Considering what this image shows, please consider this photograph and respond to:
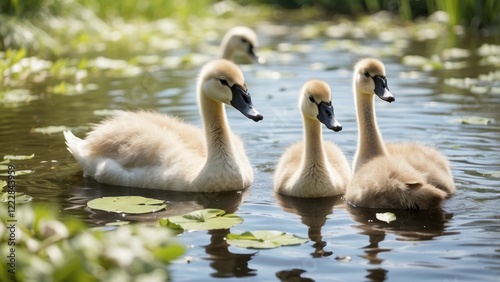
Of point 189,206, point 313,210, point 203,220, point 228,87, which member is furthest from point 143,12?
point 203,220

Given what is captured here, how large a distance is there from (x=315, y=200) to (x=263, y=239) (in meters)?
1.50

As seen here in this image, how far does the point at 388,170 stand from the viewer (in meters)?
7.17

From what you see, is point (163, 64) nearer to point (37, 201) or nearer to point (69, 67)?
point (69, 67)

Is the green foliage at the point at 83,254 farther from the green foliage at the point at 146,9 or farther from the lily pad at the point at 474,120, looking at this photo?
the green foliage at the point at 146,9

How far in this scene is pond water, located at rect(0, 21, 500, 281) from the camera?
576 cm

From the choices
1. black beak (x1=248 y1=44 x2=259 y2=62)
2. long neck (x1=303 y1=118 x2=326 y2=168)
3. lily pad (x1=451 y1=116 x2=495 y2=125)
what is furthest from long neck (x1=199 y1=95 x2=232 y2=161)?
black beak (x1=248 y1=44 x2=259 y2=62)

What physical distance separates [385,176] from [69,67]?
28.7 ft

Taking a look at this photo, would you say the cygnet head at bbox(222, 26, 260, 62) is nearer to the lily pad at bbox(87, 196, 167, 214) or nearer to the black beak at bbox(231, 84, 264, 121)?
the black beak at bbox(231, 84, 264, 121)

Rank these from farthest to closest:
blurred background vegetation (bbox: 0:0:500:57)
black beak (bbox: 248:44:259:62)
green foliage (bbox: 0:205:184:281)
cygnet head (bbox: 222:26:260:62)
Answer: blurred background vegetation (bbox: 0:0:500:57), black beak (bbox: 248:44:259:62), cygnet head (bbox: 222:26:260:62), green foliage (bbox: 0:205:184:281)

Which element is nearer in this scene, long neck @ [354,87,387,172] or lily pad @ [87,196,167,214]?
lily pad @ [87,196,167,214]

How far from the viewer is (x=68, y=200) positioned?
754cm

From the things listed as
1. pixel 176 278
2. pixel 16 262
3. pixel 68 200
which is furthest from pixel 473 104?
pixel 16 262

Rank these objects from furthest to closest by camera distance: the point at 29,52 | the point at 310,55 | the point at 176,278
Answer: the point at 310,55
the point at 29,52
the point at 176,278

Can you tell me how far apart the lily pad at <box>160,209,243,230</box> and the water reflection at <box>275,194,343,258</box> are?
0.53 meters
